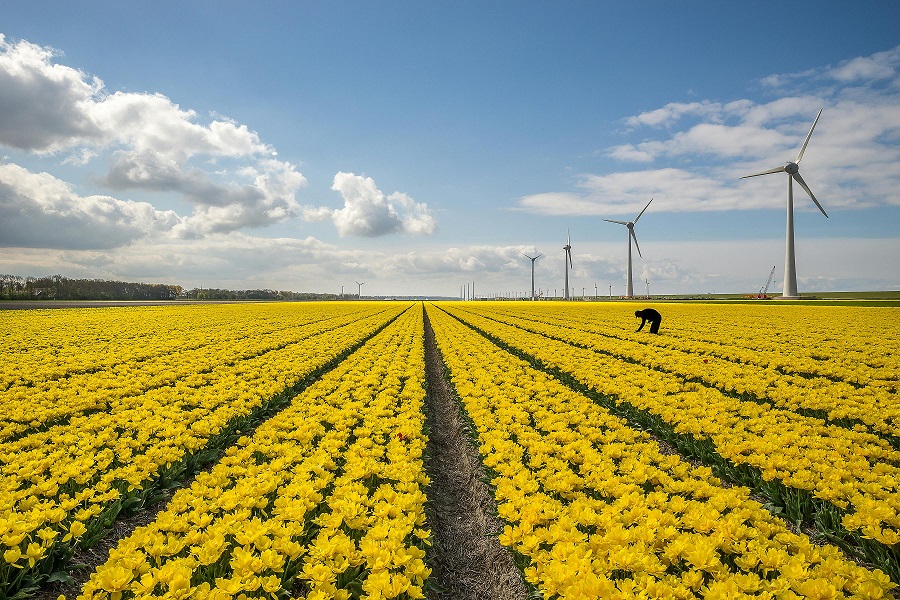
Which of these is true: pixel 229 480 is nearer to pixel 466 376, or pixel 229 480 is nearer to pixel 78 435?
pixel 78 435

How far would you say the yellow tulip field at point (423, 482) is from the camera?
407 centimetres

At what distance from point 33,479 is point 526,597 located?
22.6 ft

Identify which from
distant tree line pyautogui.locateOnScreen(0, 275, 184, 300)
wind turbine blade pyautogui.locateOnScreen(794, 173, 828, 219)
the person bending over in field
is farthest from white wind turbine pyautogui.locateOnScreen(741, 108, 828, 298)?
distant tree line pyautogui.locateOnScreen(0, 275, 184, 300)

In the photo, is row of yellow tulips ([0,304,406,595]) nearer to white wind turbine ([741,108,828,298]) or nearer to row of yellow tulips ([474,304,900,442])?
row of yellow tulips ([474,304,900,442])

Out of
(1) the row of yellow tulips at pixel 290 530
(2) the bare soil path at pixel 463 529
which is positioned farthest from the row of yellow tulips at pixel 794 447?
(1) the row of yellow tulips at pixel 290 530

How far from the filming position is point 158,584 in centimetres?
412

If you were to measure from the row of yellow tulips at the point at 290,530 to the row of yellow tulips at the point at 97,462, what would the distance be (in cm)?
111

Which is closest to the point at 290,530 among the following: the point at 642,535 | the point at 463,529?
the point at 463,529

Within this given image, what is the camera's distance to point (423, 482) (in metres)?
6.34

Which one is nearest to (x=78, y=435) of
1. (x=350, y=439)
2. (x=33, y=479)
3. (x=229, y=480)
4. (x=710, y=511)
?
(x=33, y=479)

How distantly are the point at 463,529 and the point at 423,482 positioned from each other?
49.8 inches

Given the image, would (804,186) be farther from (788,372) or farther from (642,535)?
(642,535)

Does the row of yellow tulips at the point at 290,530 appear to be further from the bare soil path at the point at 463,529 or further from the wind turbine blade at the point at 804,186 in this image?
the wind turbine blade at the point at 804,186

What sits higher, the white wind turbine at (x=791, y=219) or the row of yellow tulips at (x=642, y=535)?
the white wind turbine at (x=791, y=219)
